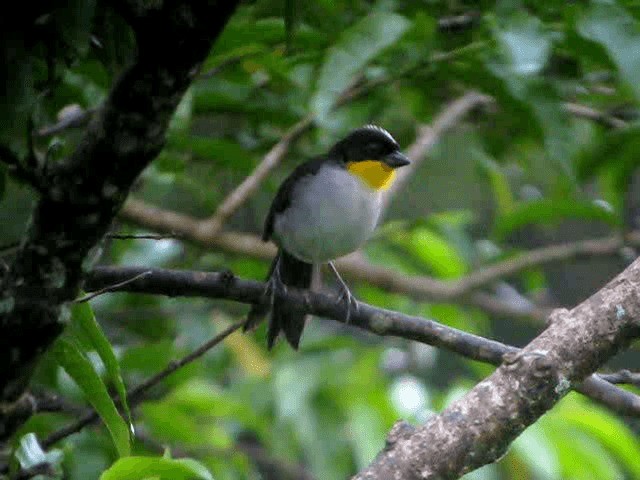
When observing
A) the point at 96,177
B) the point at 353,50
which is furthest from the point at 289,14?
the point at 353,50

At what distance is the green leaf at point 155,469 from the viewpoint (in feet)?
5.62

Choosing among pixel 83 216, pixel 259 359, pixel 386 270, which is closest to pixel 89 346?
pixel 83 216

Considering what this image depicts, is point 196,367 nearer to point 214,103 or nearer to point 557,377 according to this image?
point 214,103

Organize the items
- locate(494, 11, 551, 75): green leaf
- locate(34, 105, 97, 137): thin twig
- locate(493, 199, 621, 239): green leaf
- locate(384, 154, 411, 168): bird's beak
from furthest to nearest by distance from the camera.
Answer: locate(493, 199, 621, 239): green leaf
locate(384, 154, 411, 168): bird's beak
locate(34, 105, 97, 137): thin twig
locate(494, 11, 551, 75): green leaf

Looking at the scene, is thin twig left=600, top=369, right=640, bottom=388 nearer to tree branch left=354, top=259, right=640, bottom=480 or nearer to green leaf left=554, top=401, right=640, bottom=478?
tree branch left=354, top=259, right=640, bottom=480

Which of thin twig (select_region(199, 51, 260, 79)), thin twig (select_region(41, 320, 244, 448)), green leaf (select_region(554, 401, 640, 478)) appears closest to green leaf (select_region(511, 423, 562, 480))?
green leaf (select_region(554, 401, 640, 478))

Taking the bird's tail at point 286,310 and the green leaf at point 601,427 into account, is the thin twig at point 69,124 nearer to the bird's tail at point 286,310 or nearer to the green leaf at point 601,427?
the bird's tail at point 286,310

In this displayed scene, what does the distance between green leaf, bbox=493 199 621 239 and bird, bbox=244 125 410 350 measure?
53cm

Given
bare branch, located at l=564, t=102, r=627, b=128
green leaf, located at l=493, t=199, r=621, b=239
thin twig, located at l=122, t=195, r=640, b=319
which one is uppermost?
bare branch, located at l=564, t=102, r=627, b=128

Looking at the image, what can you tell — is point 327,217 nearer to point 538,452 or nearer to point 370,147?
point 370,147

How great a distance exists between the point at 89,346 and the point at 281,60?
123cm

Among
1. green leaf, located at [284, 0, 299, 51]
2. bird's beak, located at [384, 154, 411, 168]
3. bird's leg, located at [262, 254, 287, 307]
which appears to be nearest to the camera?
green leaf, located at [284, 0, 299, 51]

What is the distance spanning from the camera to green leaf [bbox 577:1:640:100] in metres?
Answer: 2.34

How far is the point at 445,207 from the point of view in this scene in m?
5.76
